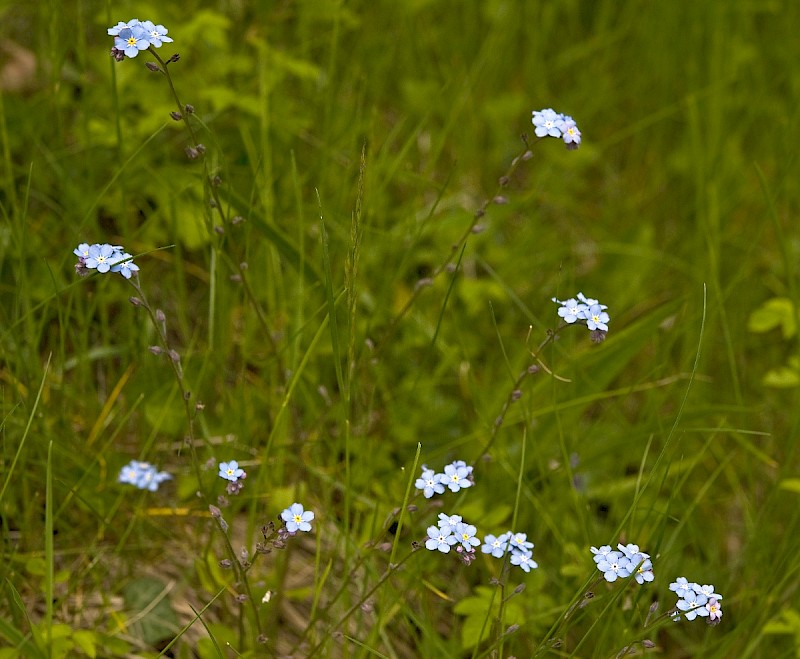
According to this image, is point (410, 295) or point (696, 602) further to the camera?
point (410, 295)

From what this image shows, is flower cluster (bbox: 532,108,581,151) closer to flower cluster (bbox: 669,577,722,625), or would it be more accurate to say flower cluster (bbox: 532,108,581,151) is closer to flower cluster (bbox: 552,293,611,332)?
flower cluster (bbox: 552,293,611,332)

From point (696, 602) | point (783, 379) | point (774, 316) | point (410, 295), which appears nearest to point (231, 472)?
point (696, 602)

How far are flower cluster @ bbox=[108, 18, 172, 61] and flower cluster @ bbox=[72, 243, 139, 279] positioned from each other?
0.36 meters

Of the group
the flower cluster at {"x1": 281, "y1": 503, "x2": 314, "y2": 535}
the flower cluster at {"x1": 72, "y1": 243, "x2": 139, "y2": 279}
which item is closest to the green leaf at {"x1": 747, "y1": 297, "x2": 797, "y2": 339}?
the flower cluster at {"x1": 281, "y1": 503, "x2": 314, "y2": 535}

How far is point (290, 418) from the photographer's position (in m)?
2.70

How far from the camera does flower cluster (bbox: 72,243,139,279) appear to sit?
175cm

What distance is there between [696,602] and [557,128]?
3.30 ft

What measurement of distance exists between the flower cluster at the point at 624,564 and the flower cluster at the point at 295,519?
1.78ft

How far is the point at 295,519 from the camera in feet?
5.90

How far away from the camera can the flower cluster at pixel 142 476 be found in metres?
2.15

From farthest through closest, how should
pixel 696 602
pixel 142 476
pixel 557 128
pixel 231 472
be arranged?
pixel 142 476, pixel 557 128, pixel 231 472, pixel 696 602

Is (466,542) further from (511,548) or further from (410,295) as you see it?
(410,295)

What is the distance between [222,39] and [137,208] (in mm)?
630

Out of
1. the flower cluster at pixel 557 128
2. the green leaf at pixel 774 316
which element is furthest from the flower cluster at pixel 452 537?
the green leaf at pixel 774 316
